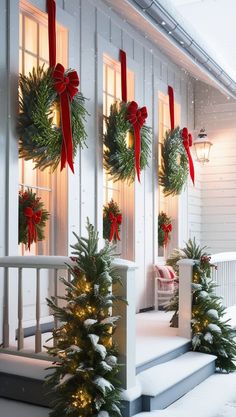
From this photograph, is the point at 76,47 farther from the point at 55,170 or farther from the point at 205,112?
the point at 205,112

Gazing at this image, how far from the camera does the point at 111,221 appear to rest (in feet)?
21.9

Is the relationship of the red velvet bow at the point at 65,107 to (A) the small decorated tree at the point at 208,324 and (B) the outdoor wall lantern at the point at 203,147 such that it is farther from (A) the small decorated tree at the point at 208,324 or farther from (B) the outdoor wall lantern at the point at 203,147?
(B) the outdoor wall lantern at the point at 203,147

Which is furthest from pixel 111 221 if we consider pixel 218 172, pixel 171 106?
pixel 218 172

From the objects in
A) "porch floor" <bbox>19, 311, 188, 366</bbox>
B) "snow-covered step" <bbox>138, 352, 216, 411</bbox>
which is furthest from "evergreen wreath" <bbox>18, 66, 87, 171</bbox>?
"snow-covered step" <bbox>138, 352, 216, 411</bbox>

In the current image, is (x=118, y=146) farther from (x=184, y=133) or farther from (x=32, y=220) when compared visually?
(x=184, y=133)

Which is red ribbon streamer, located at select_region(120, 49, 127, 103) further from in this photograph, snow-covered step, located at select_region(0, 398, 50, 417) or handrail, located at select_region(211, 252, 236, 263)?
snow-covered step, located at select_region(0, 398, 50, 417)

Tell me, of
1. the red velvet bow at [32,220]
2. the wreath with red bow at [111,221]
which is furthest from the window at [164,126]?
the red velvet bow at [32,220]

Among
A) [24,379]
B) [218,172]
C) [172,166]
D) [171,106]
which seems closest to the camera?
[24,379]

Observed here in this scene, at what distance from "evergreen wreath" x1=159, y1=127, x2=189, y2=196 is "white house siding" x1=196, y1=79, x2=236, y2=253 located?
156 centimetres

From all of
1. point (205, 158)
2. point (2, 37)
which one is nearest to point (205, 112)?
point (205, 158)

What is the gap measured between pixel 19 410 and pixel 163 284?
389cm

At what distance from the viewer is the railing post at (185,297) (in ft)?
18.5

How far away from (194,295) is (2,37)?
10.3 ft

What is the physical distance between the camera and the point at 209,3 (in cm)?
679
